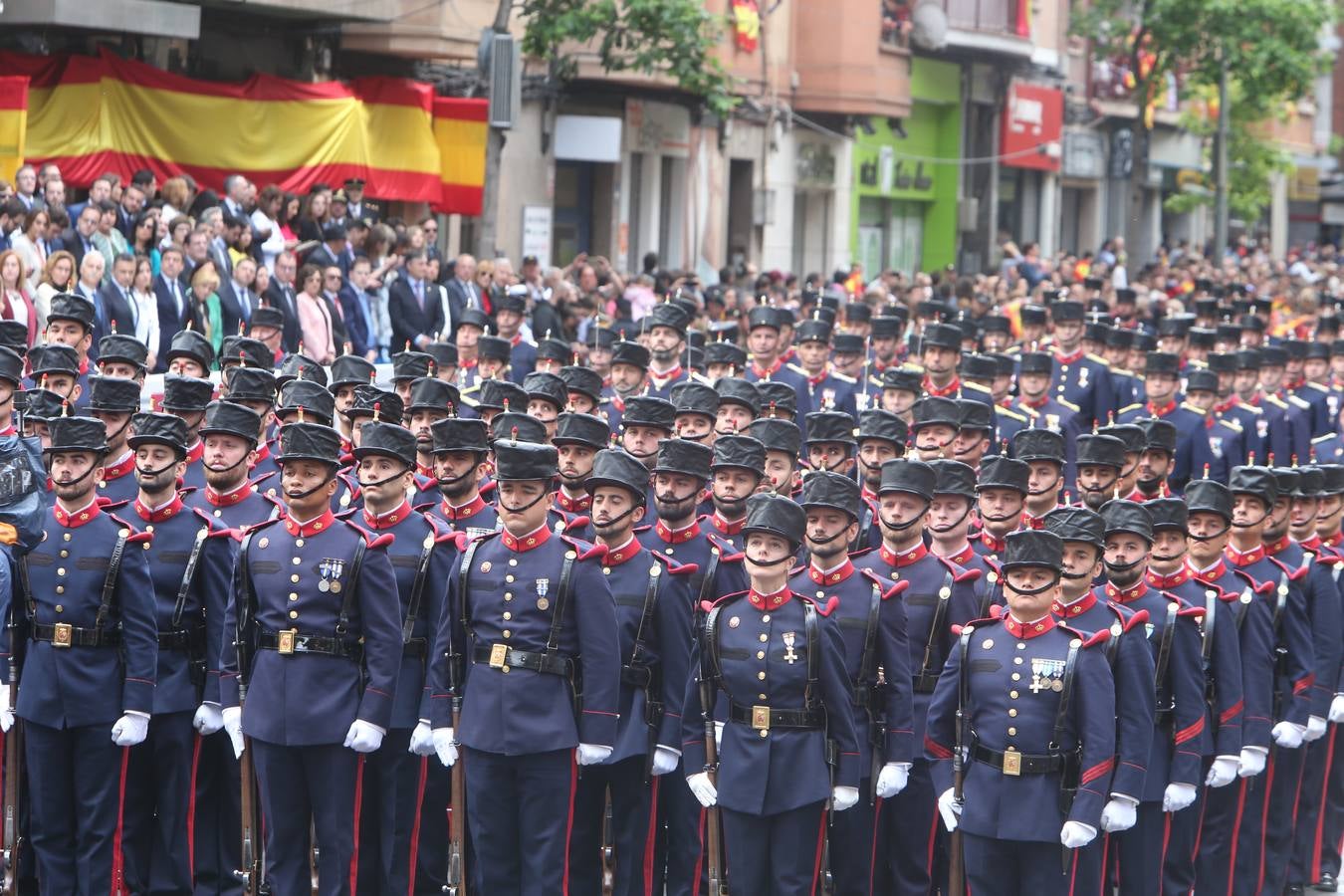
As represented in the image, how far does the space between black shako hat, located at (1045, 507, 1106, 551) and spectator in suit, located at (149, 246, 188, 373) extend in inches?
326

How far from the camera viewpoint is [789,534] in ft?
28.4

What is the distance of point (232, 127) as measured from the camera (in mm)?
20641

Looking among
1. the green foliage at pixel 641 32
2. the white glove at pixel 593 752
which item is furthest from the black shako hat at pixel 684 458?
the green foliage at pixel 641 32

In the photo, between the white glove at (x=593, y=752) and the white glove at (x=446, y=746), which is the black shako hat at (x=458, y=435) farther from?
the white glove at (x=593, y=752)

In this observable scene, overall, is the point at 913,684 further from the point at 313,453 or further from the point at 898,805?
the point at 313,453

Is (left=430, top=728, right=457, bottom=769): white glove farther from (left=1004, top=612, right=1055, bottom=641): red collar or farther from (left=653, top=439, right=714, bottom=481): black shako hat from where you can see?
(left=1004, top=612, right=1055, bottom=641): red collar

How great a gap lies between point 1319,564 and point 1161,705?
6.36ft

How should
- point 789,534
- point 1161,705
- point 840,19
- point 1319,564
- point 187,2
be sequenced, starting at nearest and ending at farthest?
1. point 789,534
2. point 1161,705
3. point 1319,564
4. point 187,2
5. point 840,19

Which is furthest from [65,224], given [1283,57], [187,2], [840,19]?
[1283,57]

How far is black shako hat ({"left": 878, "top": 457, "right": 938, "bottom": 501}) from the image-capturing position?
32.3 feet

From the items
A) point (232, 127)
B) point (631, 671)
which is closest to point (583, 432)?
point (631, 671)

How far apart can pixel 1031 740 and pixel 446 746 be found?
2285 millimetres

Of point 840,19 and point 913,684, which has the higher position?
point 840,19

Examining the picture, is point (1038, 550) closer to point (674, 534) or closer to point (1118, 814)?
point (1118, 814)
